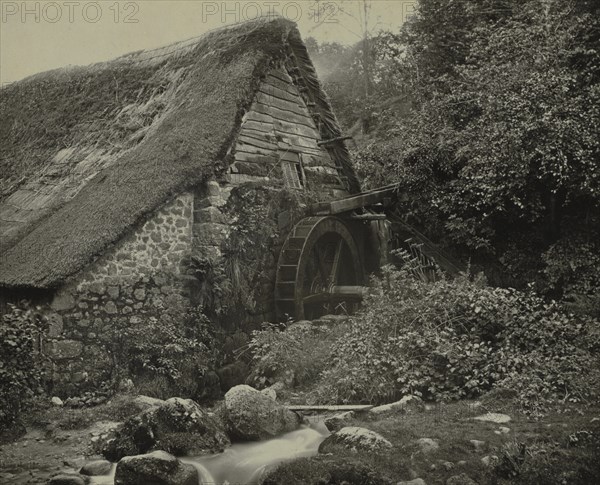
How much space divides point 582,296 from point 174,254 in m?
6.03

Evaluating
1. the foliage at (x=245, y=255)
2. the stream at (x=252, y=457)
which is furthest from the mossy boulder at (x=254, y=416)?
the foliage at (x=245, y=255)

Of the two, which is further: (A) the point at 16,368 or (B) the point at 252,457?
(A) the point at 16,368

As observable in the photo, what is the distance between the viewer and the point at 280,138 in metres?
10.4

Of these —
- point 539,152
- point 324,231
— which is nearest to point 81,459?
point 324,231

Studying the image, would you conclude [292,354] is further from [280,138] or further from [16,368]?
[280,138]

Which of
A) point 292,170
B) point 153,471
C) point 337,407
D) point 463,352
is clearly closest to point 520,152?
point 292,170

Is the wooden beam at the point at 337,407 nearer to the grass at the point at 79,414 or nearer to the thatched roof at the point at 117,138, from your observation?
the grass at the point at 79,414

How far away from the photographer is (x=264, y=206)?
9602 mm

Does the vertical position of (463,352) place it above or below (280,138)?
below

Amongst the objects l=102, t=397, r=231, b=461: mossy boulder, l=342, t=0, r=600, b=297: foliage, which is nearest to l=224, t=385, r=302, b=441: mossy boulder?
l=102, t=397, r=231, b=461: mossy boulder

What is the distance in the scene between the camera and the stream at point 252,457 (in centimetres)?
504

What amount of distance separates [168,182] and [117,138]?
10.1 ft

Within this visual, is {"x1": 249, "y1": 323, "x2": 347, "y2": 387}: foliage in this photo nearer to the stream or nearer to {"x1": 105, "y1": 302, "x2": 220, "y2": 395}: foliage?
{"x1": 105, "y1": 302, "x2": 220, "y2": 395}: foliage

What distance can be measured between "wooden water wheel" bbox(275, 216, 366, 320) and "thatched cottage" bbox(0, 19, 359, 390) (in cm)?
27
